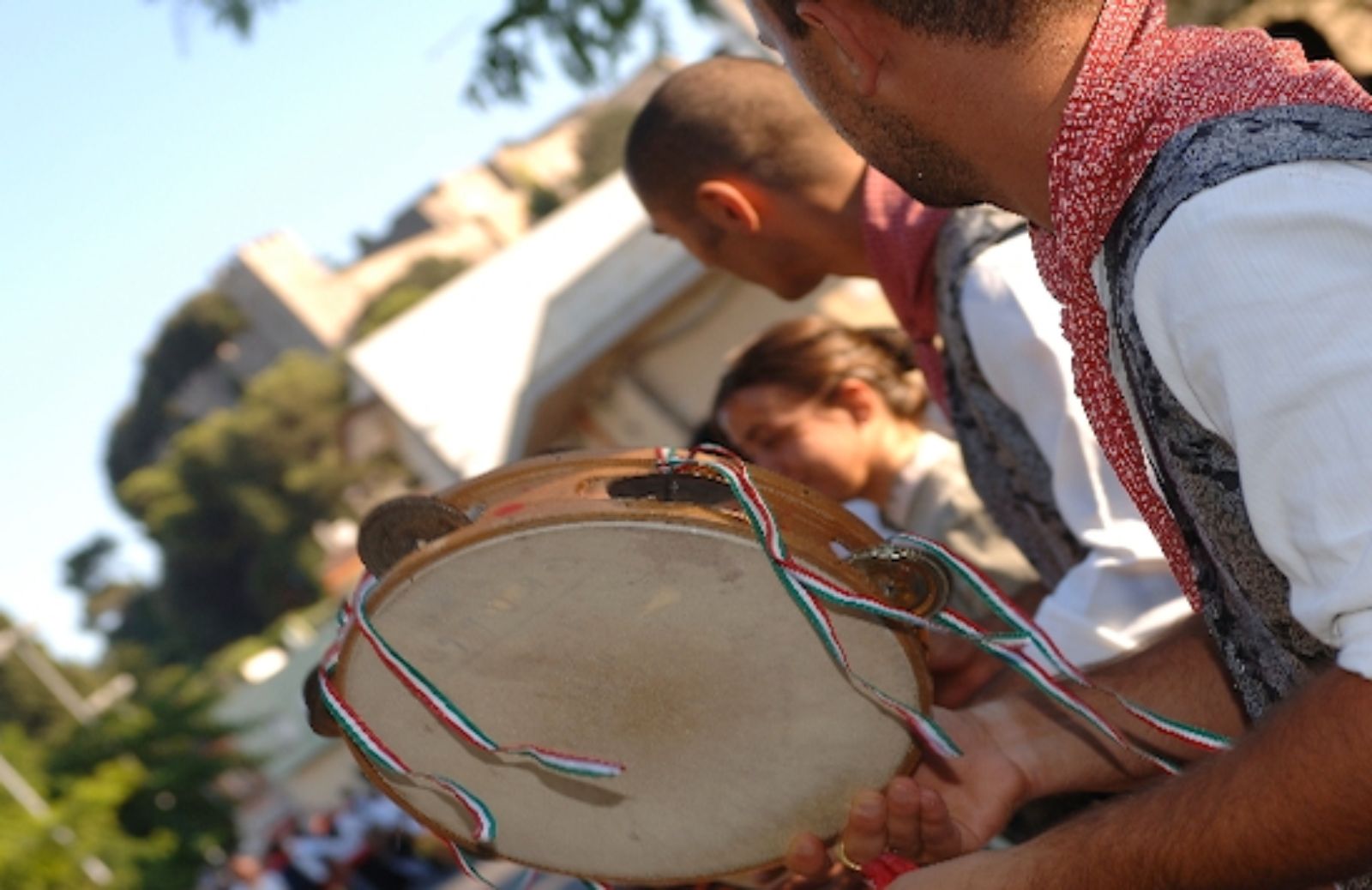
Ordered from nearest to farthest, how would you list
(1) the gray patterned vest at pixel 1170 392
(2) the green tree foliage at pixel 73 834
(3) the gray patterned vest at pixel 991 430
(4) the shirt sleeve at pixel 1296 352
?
(4) the shirt sleeve at pixel 1296 352
(1) the gray patterned vest at pixel 1170 392
(3) the gray patterned vest at pixel 991 430
(2) the green tree foliage at pixel 73 834

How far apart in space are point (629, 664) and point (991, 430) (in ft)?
3.46

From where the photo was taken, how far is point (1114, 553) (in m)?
2.36

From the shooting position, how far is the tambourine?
1.59 meters

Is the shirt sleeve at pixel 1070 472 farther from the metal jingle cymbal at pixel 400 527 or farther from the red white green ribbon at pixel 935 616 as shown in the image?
the metal jingle cymbal at pixel 400 527

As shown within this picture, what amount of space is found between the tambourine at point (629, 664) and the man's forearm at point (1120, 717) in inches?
9.1

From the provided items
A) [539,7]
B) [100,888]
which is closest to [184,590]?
[100,888]

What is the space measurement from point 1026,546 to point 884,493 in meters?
0.66

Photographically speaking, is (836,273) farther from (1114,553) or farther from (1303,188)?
(1303,188)

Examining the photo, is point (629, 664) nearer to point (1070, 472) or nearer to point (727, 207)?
point (1070, 472)

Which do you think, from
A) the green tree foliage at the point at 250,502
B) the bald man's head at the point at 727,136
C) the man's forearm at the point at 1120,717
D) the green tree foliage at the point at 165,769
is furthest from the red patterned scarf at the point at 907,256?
the green tree foliage at the point at 250,502

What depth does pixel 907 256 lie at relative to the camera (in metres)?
2.61

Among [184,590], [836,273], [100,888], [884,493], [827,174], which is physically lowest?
[184,590]

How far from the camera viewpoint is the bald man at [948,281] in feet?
7.73

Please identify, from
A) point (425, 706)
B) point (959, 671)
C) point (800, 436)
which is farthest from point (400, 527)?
point (800, 436)
